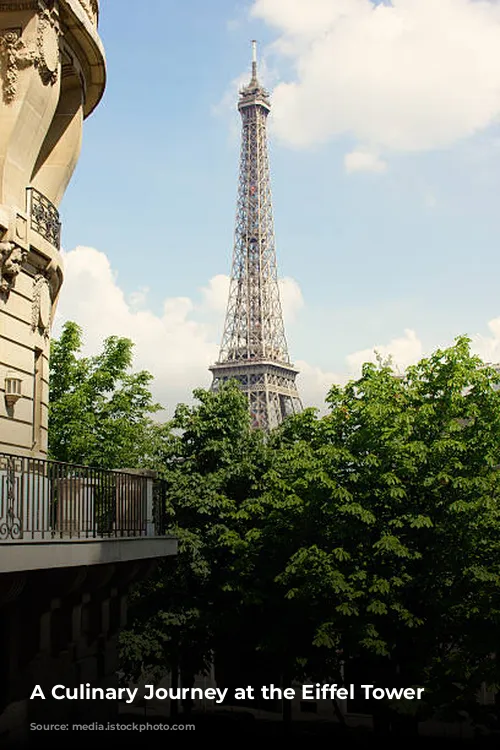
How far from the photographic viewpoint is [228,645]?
32.8 m

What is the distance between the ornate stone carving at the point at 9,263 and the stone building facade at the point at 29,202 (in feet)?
0.06

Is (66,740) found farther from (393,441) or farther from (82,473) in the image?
(393,441)

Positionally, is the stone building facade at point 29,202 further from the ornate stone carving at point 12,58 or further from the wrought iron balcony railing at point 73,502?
the wrought iron balcony railing at point 73,502

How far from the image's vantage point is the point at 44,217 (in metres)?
19.5

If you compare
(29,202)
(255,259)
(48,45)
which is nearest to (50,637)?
(29,202)

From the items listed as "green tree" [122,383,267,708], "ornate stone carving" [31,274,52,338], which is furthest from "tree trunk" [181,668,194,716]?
"ornate stone carving" [31,274,52,338]

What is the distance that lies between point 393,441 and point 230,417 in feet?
32.8

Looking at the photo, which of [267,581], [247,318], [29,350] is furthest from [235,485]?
[247,318]

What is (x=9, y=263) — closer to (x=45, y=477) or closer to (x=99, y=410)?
(x=45, y=477)

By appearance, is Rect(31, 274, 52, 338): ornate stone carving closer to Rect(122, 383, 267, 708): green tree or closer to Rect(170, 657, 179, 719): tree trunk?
Rect(122, 383, 267, 708): green tree

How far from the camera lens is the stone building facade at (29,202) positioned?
18016 mm

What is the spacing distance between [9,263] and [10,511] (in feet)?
21.6

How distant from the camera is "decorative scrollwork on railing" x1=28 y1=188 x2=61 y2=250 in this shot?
750 inches

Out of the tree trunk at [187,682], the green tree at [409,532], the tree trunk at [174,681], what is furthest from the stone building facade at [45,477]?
the tree trunk at [187,682]
